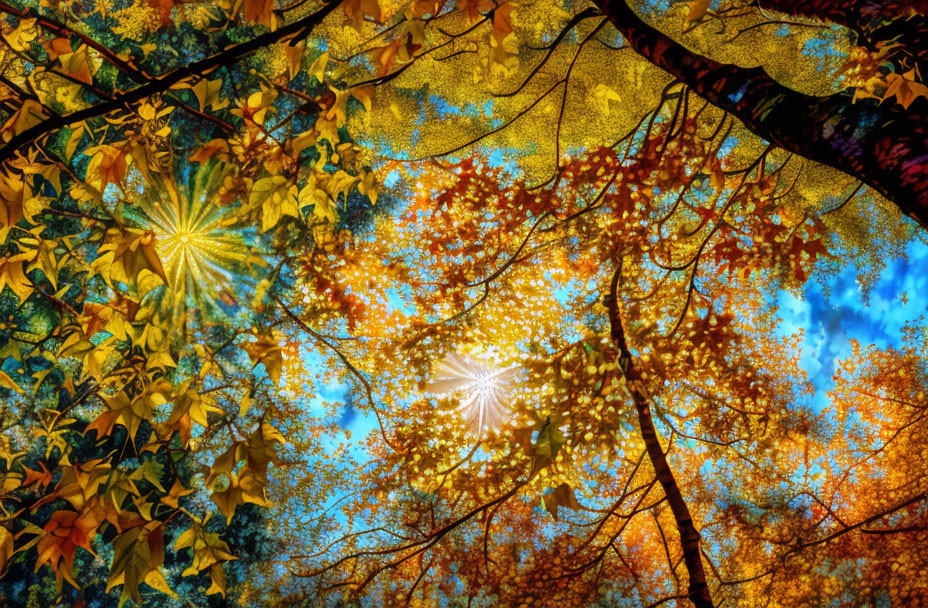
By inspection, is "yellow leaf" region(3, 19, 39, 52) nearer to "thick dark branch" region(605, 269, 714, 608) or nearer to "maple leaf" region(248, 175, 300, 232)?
"maple leaf" region(248, 175, 300, 232)

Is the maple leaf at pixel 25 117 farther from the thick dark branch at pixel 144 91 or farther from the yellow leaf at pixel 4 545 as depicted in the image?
the yellow leaf at pixel 4 545

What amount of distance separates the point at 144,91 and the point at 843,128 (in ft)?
4.49

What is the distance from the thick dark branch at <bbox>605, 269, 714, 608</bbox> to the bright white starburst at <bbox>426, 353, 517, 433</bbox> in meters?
0.62

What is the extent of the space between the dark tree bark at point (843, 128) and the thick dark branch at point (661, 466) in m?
1.72

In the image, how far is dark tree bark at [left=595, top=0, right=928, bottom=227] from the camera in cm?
108

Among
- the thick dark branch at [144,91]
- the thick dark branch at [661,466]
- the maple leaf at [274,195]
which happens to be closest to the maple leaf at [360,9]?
the thick dark branch at [144,91]

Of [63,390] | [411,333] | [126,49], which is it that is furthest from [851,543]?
[126,49]

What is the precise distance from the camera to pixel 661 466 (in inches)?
124

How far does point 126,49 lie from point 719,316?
12.1 ft

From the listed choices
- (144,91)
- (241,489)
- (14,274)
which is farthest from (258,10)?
(241,489)

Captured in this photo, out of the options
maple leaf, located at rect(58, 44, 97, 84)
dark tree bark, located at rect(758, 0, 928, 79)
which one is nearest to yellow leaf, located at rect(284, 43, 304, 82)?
maple leaf, located at rect(58, 44, 97, 84)

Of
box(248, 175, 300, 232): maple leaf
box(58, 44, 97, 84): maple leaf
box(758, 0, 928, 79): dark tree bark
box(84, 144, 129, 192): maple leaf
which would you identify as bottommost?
box(248, 175, 300, 232): maple leaf

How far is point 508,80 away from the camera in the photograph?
2.95m

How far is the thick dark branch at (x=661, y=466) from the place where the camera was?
305cm
